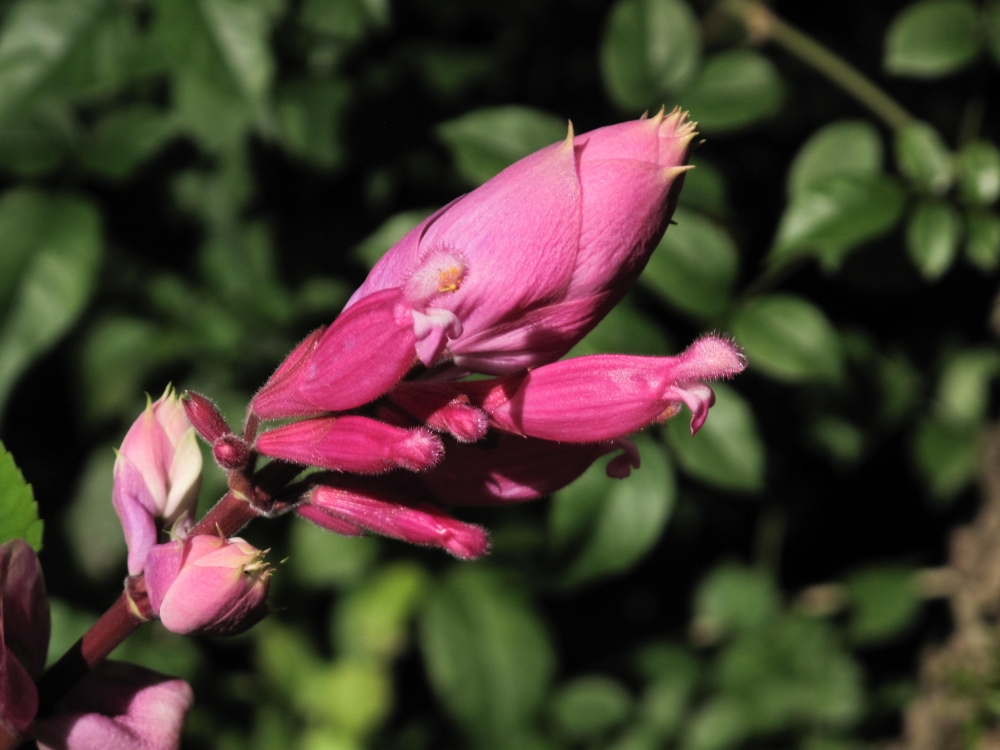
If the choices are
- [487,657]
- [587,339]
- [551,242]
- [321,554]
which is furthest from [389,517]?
[321,554]

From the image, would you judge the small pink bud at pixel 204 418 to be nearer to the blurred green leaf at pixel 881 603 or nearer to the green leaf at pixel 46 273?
the green leaf at pixel 46 273

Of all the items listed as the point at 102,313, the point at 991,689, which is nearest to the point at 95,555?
the point at 102,313

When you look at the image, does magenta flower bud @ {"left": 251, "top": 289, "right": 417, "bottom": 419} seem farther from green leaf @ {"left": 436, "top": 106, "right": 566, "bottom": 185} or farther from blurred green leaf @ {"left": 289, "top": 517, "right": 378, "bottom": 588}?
blurred green leaf @ {"left": 289, "top": 517, "right": 378, "bottom": 588}

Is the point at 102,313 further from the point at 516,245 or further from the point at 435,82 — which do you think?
the point at 516,245

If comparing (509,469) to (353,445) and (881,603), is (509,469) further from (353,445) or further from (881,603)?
(881,603)

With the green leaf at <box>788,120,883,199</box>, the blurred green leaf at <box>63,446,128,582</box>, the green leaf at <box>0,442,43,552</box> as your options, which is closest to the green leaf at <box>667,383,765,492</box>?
the green leaf at <box>788,120,883,199</box>

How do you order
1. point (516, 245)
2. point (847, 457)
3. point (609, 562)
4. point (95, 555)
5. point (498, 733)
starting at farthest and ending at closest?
point (847, 457) → point (95, 555) → point (498, 733) → point (609, 562) → point (516, 245)

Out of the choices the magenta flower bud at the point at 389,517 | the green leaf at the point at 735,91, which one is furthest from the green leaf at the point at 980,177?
the magenta flower bud at the point at 389,517
